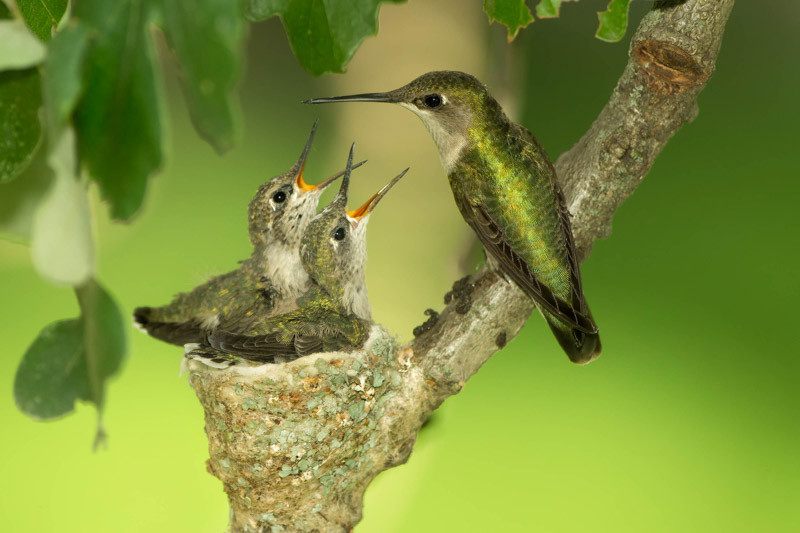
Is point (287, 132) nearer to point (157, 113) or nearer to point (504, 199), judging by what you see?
point (504, 199)

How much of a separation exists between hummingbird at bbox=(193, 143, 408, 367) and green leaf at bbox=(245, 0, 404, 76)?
694mm

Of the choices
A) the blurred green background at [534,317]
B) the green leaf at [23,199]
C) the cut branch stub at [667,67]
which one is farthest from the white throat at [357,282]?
the green leaf at [23,199]

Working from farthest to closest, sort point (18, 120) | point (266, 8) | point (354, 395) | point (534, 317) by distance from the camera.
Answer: point (534, 317), point (354, 395), point (266, 8), point (18, 120)

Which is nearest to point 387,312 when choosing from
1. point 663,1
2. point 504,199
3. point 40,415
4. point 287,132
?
point 287,132

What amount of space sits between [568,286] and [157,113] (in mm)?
930

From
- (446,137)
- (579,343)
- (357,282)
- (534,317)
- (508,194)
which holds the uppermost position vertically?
(446,137)

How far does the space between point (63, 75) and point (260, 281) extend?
143 cm

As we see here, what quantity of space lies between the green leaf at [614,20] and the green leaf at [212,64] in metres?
0.60

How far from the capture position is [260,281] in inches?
75.1

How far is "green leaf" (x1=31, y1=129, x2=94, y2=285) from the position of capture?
1.69 feet

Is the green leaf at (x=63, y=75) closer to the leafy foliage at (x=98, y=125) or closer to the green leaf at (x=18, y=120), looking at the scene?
the leafy foliage at (x=98, y=125)

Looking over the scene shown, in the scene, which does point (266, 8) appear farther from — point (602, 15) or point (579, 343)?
point (579, 343)

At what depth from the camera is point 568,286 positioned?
1325 millimetres

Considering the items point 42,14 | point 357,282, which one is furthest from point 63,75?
point 357,282
